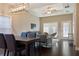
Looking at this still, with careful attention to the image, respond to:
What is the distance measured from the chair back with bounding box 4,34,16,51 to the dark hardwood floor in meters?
0.24

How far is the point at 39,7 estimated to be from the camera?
96.6 inches

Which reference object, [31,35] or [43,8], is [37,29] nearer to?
[31,35]

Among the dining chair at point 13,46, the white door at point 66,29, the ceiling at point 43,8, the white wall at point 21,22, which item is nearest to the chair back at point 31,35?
the white wall at point 21,22

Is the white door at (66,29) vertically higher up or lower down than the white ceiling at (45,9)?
lower down

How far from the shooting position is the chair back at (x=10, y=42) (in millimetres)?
2420

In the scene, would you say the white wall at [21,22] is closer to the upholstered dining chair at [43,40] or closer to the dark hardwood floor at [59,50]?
A: the upholstered dining chair at [43,40]

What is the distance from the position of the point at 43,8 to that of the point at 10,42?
105 centimetres

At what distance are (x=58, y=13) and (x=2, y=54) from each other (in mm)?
1526

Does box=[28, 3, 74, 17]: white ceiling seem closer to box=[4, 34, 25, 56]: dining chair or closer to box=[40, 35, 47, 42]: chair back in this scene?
box=[40, 35, 47, 42]: chair back

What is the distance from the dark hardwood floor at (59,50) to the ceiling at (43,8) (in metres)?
0.67

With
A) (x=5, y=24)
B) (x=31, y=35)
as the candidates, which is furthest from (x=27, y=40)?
(x=5, y=24)

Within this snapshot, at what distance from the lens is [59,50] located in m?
2.51

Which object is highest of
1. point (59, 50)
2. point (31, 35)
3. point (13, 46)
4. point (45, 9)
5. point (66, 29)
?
Answer: point (45, 9)

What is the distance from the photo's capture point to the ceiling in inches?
95.0
